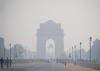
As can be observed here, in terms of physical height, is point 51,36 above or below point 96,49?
above

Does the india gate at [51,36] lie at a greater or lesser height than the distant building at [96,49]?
greater

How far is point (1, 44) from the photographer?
87438 mm

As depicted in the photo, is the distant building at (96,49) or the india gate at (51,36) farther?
the india gate at (51,36)

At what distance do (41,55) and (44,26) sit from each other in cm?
1582

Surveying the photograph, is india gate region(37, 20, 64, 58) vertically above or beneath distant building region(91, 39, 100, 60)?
above

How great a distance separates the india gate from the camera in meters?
158

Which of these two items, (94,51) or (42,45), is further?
(42,45)

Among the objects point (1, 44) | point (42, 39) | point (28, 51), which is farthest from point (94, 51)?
point (42, 39)

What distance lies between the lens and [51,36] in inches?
6506

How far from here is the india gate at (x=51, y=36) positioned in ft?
519

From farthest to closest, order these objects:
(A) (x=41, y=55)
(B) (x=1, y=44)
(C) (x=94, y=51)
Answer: (A) (x=41, y=55), (C) (x=94, y=51), (B) (x=1, y=44)

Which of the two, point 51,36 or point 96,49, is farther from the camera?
point 51,36

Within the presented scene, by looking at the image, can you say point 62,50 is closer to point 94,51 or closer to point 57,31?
point 57,31

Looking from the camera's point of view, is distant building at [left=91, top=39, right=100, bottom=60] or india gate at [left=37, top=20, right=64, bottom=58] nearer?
distant building at [left=91, top=39, right=100, bottom=60]
